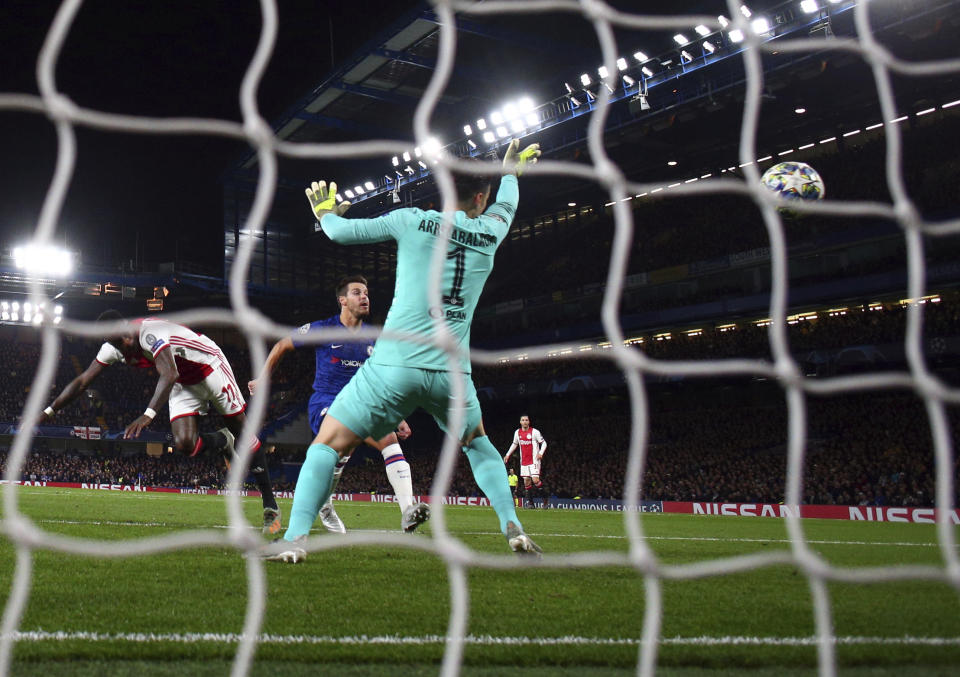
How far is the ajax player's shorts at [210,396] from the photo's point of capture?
288 inches

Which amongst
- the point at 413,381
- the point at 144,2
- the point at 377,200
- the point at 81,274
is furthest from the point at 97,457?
the point at 413,381

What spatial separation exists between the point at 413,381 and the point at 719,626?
1746 mm

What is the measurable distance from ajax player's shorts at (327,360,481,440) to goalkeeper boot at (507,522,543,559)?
733 mm

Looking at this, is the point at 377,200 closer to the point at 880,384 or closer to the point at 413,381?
the point at 413,381

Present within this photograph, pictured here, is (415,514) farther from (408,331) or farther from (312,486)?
(408,331)

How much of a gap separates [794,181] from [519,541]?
19.7 feet

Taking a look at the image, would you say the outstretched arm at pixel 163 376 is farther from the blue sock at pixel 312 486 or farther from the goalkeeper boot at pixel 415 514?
the blue sock at pixel 312 486

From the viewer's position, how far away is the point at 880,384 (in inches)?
83.4

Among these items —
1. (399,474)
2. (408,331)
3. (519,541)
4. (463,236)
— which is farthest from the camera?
(399,474)

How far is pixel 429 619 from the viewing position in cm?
315

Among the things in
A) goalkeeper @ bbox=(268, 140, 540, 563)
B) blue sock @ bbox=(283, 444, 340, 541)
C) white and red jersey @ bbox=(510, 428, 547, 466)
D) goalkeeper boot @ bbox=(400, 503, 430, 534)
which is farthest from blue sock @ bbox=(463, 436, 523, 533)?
white and red jersey @ bbox=(510, 428, 547, 466)

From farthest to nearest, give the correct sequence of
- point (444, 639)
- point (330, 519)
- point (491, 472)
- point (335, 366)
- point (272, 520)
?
point (335, 366)
point (330, 519)
point (272, 520)
point (491, 472)
point (444, 639)

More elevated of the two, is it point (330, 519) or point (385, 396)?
point (385, 396)

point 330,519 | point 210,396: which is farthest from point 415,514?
point 210,396
